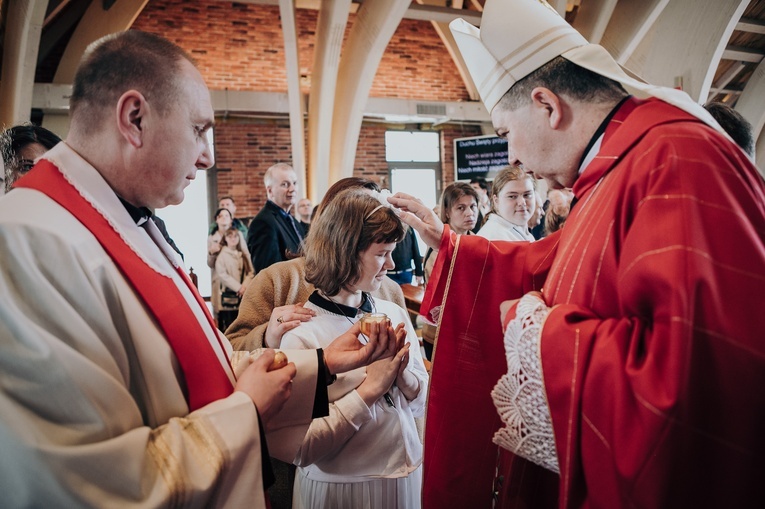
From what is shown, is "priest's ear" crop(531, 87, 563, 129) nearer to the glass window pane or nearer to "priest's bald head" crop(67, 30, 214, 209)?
"priest's bald head" crop(67, 30, 214, 209)

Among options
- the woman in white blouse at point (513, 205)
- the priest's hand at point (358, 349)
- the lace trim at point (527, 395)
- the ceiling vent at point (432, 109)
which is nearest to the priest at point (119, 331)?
the priest's hand at point (358, 349)

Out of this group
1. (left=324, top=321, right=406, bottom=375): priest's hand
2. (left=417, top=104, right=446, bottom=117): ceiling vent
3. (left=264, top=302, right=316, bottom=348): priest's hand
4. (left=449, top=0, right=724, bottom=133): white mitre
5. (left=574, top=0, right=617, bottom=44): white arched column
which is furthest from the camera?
(left=417, top=104, right=446, bottom=117): ceiling vent

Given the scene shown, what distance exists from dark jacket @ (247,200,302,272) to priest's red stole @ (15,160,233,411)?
2819mm

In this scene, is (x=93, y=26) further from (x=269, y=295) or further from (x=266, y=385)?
(x=266, y=385)

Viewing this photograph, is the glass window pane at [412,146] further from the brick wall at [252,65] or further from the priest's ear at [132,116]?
the priest's ear at [132,116]

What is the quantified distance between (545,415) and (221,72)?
10.1 m

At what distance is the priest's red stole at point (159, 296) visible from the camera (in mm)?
970

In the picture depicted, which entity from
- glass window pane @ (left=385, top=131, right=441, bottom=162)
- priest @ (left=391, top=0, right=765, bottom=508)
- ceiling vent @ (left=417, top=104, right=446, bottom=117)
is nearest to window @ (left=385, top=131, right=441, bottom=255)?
glass window pane @ (left=385, top=131, right=441, bottom=162)

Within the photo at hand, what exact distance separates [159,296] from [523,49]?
4.01 feet

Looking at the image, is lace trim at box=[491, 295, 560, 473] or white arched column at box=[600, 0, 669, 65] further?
white arched column at box=[600, 0, 669, 65]

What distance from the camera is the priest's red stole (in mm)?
970

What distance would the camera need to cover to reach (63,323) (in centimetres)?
82

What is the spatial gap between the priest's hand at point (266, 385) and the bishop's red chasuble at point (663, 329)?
578mm

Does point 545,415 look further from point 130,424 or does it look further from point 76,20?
point 76,20
